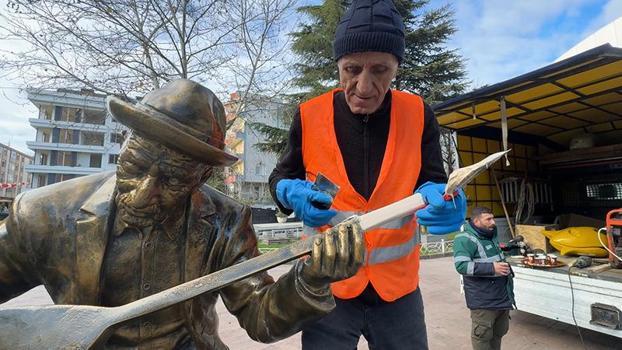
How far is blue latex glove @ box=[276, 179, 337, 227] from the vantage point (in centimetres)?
151

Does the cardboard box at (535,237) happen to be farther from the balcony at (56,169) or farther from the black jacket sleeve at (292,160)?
the balcony at (56,169)

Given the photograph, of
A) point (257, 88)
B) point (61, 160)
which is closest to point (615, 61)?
point (257, 88)

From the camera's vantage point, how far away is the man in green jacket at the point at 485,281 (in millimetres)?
3547

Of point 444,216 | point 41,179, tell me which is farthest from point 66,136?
point 444,216

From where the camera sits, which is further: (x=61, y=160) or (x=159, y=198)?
(x=61, y=160)

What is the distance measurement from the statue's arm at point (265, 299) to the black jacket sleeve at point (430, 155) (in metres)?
0.92

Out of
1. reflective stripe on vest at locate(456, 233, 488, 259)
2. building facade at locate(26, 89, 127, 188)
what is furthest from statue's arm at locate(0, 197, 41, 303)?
building facade at locate(26, 89, 127, 188)

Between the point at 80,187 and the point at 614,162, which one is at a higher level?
the point at 614,162

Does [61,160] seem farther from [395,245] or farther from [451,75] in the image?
[395,245]

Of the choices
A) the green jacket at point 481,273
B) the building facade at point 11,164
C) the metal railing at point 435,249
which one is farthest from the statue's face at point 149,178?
the building facade at point 11,164

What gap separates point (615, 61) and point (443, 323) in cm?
380

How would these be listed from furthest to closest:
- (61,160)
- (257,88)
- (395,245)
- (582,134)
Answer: (61,160), (257,88), (582,134), (395,245)

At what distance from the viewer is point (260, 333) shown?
1240mm

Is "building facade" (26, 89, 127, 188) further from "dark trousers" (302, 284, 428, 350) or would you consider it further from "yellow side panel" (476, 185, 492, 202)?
"dark trousers" (302, 284, 428, 350)
